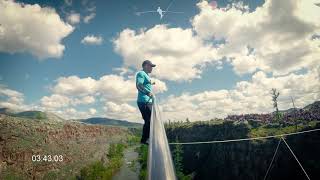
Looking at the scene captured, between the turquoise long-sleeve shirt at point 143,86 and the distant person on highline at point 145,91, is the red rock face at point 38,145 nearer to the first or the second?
the distant person on highline at point 145,91

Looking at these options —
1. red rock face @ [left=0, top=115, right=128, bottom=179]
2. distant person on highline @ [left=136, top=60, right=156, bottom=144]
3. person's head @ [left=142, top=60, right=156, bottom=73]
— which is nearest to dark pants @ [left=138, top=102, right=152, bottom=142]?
distant person on highline @ [left=136, top=60, right=156, bottom=144]

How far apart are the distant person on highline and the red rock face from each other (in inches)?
648

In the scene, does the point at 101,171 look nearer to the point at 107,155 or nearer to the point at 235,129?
the point at 107,155

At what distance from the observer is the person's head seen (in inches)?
185

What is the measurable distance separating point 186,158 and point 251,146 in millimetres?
14362

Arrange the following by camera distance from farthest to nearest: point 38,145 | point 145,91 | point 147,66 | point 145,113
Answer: point 38,145 → point 145,113 → point 147,66 → point 145,91

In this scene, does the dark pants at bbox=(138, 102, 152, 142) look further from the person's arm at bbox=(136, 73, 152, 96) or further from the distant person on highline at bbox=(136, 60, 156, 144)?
the person's arm at bbox=(136, 73, 152, 96)

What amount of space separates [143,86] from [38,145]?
71.2 feet

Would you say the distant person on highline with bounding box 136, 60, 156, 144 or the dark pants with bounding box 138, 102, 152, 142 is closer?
the distant person on highline with bounding box 136, 60, 156, 144

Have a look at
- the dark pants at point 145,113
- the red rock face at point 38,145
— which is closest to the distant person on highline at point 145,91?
the dark pants at point 145,113

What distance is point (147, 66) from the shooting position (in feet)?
15.5

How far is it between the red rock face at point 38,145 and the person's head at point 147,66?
662 inches

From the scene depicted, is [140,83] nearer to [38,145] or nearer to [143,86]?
[143,86]

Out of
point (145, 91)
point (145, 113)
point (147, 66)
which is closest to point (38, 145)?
point (145, 113)
